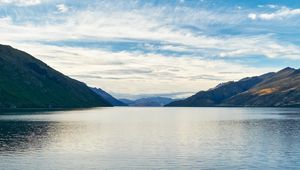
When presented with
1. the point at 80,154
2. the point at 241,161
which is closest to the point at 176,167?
the point at 241,161

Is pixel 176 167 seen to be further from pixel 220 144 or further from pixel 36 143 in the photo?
pixel 36 143

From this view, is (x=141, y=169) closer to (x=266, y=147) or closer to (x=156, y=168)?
(x=156, y=168)

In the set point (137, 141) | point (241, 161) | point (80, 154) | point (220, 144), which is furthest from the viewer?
point (137, 141)

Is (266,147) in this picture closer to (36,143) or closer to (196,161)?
(196,161)

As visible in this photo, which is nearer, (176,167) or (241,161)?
(176,167)

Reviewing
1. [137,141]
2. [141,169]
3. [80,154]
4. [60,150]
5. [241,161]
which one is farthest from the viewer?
[137,141]

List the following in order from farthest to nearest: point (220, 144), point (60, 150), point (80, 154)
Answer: point (220, 144) < point (60, 150) < point (80, 154)

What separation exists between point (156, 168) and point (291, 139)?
2609 inches

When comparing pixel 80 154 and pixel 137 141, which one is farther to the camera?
pixel 137 141

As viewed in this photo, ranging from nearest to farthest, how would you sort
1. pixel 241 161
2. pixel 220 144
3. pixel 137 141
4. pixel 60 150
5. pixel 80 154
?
1. pixel 241 161
2. pixel 80 154
3. pixel 60 150
4. pixel 220 144
5. pixel 137 141

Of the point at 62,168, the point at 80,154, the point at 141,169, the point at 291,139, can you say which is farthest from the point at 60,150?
the point at 291,139

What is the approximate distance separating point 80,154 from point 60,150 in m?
9.60

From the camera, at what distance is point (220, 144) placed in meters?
115

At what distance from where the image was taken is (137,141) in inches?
4857
